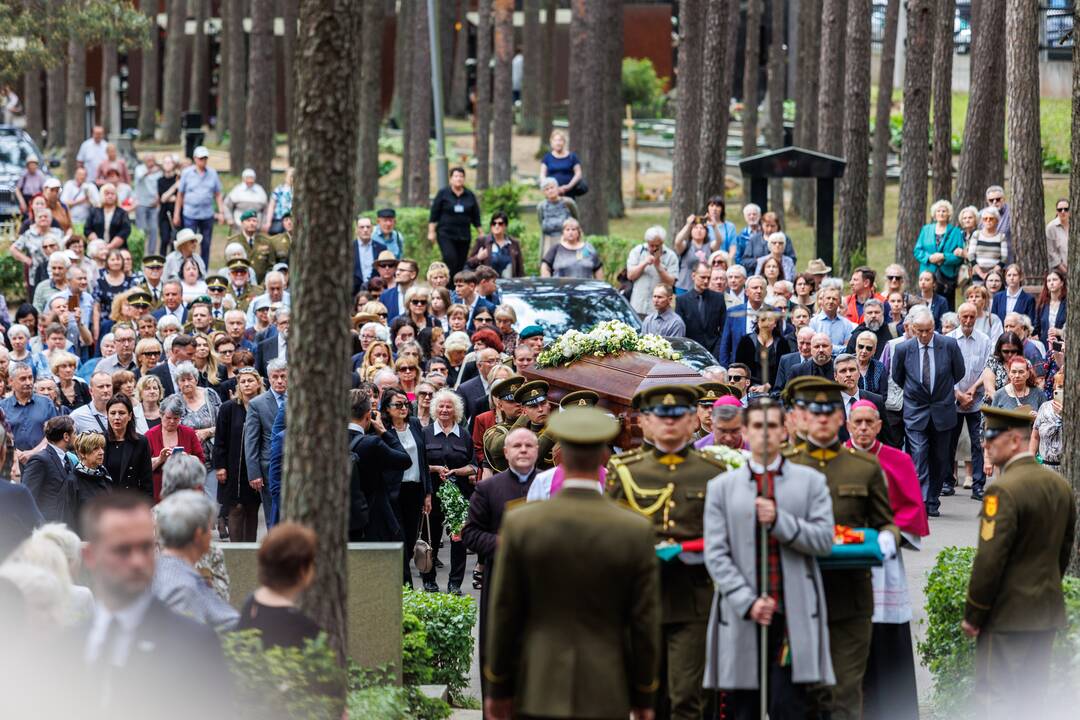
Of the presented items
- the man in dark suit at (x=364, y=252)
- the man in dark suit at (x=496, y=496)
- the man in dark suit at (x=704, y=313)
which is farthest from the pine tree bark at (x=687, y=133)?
the man in dark suit at (x=496, y=496)

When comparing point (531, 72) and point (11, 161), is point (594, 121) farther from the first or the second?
point (531, 72)

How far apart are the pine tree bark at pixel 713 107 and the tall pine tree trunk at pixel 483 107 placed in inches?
429

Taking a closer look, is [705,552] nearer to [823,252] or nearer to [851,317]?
[851,317]

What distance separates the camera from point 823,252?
81.9 ft

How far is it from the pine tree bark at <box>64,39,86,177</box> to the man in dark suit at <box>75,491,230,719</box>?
110 ft

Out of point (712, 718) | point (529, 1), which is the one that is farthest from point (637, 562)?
point (529, 1)

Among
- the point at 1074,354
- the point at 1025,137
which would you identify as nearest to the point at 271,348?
the point at 1074,354

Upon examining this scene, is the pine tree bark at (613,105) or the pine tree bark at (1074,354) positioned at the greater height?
the pine tree bark at (613,105)

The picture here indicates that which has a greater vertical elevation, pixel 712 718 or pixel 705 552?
pixel 705 552

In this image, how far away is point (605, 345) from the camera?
46.8ft

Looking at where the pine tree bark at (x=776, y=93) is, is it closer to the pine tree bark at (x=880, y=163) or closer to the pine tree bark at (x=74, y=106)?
the pine tree bark at (x=880, y=163)

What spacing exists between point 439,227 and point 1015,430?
15835mm

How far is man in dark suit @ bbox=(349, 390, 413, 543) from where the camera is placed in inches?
485

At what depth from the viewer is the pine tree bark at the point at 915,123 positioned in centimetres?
2566
